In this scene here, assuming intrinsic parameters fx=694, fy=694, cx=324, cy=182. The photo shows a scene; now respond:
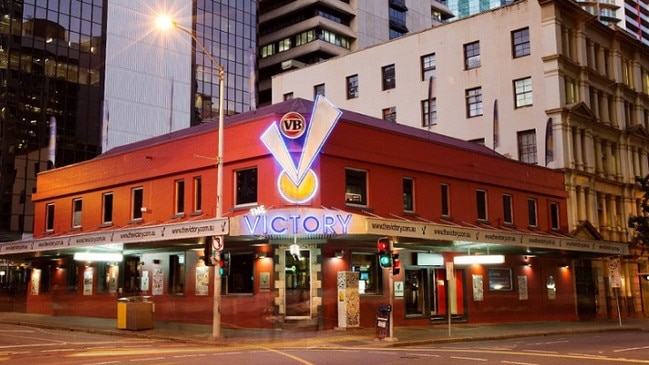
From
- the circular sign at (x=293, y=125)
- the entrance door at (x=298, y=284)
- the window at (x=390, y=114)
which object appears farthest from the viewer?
the window at (x=390, y=114)

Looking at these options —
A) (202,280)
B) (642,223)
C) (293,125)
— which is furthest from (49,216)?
(642,223)

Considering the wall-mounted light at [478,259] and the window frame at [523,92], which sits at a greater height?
the window frame at [523,92]

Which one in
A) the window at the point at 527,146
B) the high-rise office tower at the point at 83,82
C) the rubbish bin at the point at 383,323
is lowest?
the rubbish bin at the point at 383,323

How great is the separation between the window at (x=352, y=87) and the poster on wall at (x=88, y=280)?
78.4 ft

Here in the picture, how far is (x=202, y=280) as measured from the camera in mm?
27688

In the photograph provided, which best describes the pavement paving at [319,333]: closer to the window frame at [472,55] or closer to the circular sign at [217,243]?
the circular sign at [217,243]

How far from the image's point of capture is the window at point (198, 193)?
28.4 meters

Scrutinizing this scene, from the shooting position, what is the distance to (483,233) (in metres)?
27.5

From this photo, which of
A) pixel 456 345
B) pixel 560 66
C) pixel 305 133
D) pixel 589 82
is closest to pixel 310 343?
pixel 456 345

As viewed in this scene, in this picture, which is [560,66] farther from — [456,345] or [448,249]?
[456,345]

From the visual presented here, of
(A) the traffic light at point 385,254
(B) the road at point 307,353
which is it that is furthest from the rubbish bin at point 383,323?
(A) the traffic light at point 385,254

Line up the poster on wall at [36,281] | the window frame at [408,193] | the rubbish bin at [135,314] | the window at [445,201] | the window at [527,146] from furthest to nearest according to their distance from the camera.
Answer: the window at [527,146]
the poster on wall at [36,281]
the window at [445,201]
the window frame at [408,193]
the rubbish bin at [135,314]

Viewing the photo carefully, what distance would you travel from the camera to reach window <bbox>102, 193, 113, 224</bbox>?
108 ft

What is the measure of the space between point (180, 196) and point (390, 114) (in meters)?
22.2
